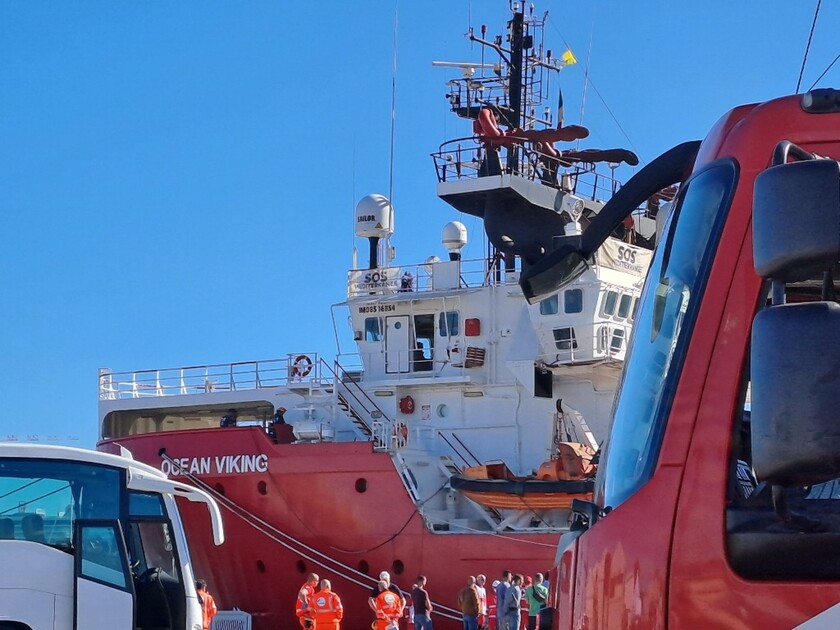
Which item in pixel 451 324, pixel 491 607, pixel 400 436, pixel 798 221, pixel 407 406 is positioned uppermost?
pixel 451 324

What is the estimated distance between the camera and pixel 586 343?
19188 millimetres

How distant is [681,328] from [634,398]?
32 cm

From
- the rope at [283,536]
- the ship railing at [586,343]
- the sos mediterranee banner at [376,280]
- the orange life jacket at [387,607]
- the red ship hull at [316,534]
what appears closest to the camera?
the orange life jacket at [387,607]

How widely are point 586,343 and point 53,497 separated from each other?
1169cm

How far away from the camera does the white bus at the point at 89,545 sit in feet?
27.5

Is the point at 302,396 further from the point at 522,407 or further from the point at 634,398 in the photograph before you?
the point at 634,398

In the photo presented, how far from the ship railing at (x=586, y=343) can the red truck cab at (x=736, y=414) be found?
15.6 m

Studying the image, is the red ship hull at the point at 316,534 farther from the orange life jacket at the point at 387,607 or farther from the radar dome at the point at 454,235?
the radar dome at the point at 454,235

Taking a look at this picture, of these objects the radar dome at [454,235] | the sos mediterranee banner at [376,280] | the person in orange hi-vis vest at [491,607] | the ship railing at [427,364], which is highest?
the radar dome at [454,235]

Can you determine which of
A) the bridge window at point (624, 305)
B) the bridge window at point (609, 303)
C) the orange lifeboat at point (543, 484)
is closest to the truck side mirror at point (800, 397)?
the orange lifeboat at point (543, 484)

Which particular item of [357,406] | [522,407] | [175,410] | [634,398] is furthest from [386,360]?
[634,398]

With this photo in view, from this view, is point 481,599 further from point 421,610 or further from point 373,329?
point 373,329

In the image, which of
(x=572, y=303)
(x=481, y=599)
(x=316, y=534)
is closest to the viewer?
(x=481, y=599)

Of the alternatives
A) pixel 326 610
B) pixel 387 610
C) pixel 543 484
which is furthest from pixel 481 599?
pixel 326 610
